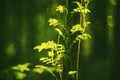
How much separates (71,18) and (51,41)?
48 cm

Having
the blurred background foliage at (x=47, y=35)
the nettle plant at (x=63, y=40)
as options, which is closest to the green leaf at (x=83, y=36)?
the nettle plant at (x=63, y=40)

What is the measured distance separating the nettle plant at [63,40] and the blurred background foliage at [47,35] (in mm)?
94

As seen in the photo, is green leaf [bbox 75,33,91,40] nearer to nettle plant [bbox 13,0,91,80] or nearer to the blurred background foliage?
nettle plant [bbox 13,0,91,80]

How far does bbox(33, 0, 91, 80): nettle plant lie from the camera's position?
426 centimetres

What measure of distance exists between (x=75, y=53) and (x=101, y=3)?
2.86 ft

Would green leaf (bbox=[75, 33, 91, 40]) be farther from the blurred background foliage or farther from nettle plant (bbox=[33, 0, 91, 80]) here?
the blurred background foliage

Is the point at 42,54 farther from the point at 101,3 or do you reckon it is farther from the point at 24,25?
the point at 101,3

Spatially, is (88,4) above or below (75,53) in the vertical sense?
above

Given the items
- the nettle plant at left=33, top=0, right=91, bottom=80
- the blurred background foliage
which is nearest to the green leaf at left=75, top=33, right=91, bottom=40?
the nettle plant at left=33, top=0, right=91, bottom=80

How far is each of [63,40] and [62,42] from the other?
35mm

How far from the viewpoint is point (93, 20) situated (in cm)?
450

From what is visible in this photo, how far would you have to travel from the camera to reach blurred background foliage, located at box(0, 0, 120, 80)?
4.35m

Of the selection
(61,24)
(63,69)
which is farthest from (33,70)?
(61,24)

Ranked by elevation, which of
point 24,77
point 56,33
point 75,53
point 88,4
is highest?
point 88,4
